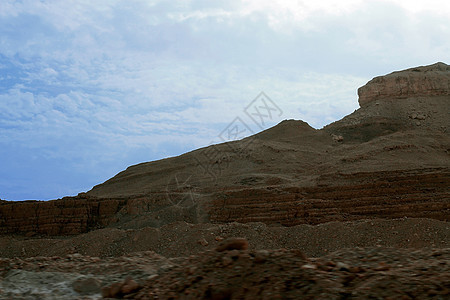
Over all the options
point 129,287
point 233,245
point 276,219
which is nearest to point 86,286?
point 129,287

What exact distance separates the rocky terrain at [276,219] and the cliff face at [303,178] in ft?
0.23

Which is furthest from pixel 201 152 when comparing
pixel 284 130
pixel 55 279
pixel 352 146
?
pixel 55 279

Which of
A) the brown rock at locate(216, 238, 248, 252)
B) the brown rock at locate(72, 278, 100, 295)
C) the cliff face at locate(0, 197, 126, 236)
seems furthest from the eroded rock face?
the brown rock at locate(72, 278, 100, 295)

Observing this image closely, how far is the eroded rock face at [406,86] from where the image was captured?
34.2m

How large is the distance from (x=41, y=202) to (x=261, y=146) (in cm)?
1374

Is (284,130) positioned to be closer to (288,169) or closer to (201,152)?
(201,152)

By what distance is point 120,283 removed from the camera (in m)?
4.86

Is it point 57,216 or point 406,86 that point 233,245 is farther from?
point 406,86

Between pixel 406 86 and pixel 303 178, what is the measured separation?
18764 mm

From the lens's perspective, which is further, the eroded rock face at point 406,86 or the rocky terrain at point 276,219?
the eroded rock face at point 406,86

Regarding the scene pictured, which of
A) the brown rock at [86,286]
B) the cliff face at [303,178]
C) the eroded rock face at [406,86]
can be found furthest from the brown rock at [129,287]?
the eroded rock face at [406,86]

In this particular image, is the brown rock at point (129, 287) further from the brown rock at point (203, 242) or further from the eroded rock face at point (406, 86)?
the eroded rock face at point (406, 86)

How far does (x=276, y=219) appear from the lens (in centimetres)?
1459

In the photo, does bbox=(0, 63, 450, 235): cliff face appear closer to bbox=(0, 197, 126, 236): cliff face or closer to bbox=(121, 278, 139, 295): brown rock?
bbox=(0, 197, 126, 236): cliff face
